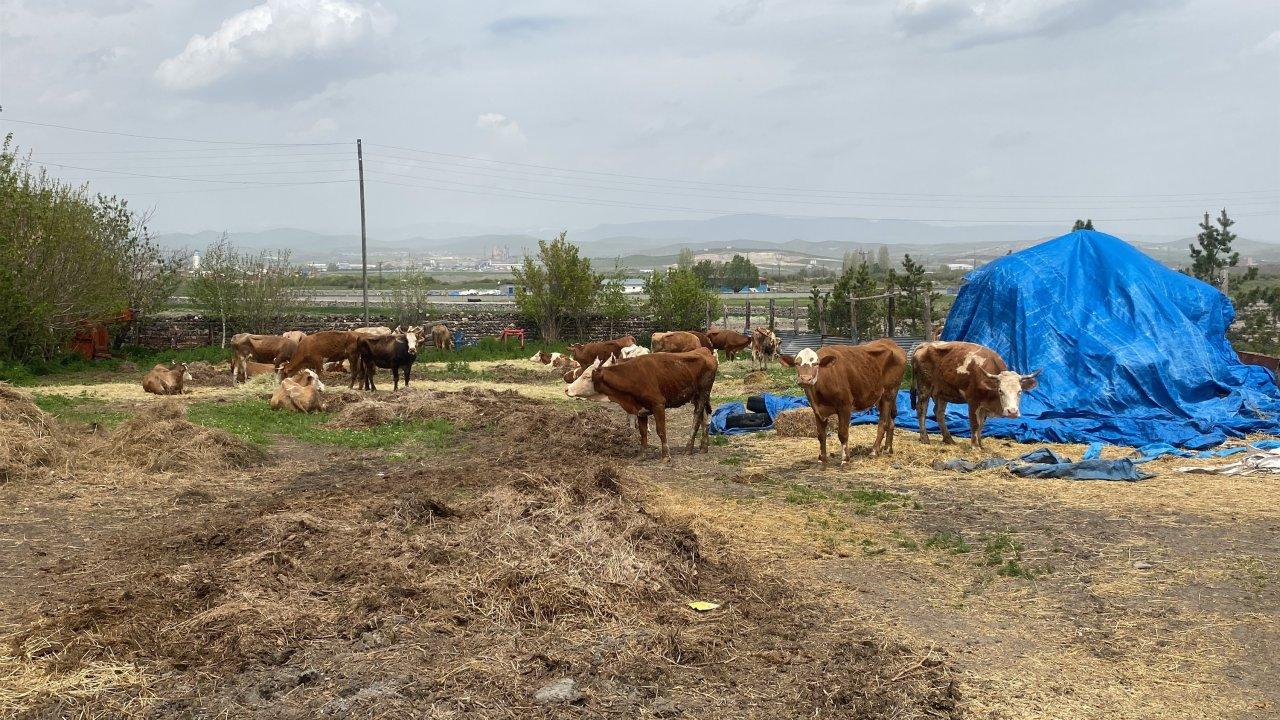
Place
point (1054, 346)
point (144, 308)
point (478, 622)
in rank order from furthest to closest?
1. point (144, 308)
2. point (1054, 346)
3. point (478, 622)

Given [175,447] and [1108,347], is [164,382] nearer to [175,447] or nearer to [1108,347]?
[175,447]

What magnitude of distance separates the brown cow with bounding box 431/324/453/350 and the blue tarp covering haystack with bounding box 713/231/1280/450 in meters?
21.2

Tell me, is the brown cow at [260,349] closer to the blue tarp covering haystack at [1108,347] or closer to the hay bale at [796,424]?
the blue tarp covering haystack at [1108,347]

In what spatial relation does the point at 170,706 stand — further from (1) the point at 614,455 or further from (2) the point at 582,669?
(1) the point at 614,455

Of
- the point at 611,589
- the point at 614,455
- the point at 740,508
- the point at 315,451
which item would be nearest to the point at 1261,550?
the point at 740,508

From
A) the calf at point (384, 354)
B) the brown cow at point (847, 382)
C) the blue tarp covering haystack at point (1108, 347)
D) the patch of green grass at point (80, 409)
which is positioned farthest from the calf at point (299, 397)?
the brown cow at point (847, 382)

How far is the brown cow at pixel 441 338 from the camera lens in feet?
121

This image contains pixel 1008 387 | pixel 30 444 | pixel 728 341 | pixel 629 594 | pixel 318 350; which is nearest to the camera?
pixel 629 594

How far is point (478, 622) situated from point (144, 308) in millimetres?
32603

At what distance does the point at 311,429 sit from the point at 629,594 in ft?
35.6

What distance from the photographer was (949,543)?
29.7 ft

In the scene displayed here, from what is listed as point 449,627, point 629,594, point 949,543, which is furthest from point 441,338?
point 449,627

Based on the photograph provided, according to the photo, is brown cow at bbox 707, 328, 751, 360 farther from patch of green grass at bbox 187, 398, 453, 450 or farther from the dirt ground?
the dirt ground

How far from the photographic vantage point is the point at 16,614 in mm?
7035
